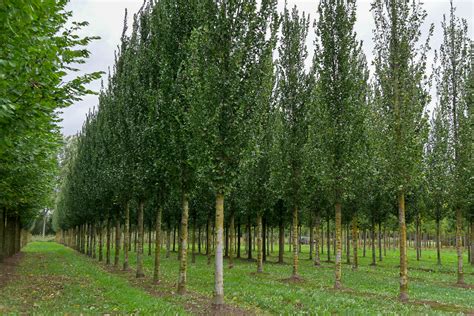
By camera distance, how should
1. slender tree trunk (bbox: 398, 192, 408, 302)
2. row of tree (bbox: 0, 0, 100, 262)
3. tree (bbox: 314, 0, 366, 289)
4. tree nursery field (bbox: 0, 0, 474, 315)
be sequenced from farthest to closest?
tree (bbox: 314, 0, 366, 289) < slender tree trunk (bbox: 398, 192, 408, 302) < tree nursery field (bbox: 0, 0, 474, 315) < row of tree (bbox: 0, 0, 100, 262)

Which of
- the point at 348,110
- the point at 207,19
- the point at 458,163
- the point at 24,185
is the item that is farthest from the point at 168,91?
the point at 458,163

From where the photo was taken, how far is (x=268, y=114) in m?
15.9

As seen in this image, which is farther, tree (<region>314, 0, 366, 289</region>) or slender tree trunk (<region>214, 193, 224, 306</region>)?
tree (<region>314, 0, 366, 289</region>)

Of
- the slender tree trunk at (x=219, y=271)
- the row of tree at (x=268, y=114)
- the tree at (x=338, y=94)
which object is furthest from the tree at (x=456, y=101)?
the slender tree trunk at (x=219, y=271)

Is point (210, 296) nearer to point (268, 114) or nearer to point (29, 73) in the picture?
point (268, 114)

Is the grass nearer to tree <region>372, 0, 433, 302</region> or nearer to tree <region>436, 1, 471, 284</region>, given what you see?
tree <region>372, 0, 433, 302</region>

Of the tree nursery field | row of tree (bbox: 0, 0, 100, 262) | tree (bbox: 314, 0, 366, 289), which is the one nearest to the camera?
row of tree (bbox: 0, 0, 100, 262)

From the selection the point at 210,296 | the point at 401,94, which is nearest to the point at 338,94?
the point at 401,94

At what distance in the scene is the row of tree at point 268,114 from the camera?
532 inches

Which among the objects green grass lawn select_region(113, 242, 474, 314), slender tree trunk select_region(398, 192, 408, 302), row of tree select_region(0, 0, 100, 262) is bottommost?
green grass lawn select_region(113, 242, 474, 314)

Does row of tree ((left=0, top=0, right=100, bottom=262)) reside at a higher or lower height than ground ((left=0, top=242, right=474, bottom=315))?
higher

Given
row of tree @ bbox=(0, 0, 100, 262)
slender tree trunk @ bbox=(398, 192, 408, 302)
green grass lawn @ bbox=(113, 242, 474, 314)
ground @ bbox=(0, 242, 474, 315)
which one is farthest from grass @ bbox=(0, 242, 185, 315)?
slender tree trunk @ bbox=(398, 192, 408, 302)

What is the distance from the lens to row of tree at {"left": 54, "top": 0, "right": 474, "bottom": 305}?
44.3 feet

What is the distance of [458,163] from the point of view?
926 inches
